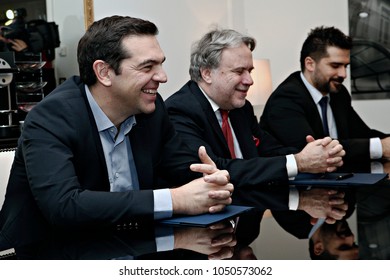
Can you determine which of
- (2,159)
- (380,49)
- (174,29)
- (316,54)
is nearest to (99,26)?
(2,159)

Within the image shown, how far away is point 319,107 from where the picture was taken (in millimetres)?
3174

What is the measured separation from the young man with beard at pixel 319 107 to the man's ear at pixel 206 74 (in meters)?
0.57

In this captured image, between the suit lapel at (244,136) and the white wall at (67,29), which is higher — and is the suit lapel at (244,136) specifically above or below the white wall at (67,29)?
below

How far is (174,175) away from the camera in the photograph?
1858 millimetres

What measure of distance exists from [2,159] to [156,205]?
2.21 ft

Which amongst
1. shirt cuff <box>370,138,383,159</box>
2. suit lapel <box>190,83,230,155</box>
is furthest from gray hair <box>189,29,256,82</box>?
shirt cuff <box>370,138,383,159</box>

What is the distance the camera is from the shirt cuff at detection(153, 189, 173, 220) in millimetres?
1312

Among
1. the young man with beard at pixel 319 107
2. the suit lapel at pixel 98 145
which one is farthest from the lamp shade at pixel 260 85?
the suit lapel at pixel 98 145

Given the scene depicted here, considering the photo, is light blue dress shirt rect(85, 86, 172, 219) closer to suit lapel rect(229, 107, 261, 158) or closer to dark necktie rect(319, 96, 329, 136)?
suit lapel rect(229, 107, 261, 158)

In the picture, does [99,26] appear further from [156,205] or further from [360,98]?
[360,98]

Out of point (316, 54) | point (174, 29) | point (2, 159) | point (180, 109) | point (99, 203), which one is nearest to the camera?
point (99, 203)

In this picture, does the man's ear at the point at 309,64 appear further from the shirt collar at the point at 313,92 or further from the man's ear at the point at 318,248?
the man's ear at the point at 318,248

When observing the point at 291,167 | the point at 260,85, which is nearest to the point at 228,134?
the point at 291,167

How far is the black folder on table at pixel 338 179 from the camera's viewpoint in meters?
1.83
